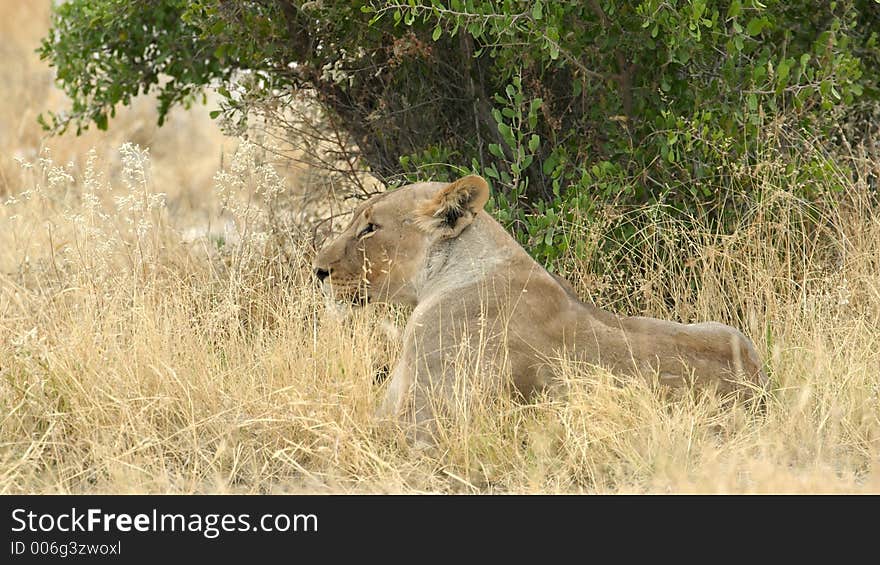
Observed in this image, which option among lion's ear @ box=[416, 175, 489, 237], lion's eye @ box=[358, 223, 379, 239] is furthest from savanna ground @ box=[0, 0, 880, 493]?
lion's ear @ box=[416, 175, 489, 237]

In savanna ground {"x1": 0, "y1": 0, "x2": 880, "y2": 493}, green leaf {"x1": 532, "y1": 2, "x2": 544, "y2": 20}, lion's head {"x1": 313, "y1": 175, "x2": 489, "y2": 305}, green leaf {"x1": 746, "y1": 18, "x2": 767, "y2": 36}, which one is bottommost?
savanna ground {"x1": 0, "y1": 0, "x2": 880, "y2": 493}

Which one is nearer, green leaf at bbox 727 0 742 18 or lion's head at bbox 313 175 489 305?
lion's head at bbox 313 175 489 305

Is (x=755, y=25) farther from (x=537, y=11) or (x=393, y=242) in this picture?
(x=393, y=242)

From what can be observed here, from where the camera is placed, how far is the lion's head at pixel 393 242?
5.02 m

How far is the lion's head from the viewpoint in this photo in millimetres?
5016

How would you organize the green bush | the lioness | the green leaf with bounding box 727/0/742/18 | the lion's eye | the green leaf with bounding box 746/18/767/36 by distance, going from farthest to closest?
the green bush < the green leaf with bounding box 746/18/767/36 < the green leaf with bounding box 727/0/742/18 < the lion's eye < the lioness

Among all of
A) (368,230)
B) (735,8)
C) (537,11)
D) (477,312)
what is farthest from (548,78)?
(477,312)

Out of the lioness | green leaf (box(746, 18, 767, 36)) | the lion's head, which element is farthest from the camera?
green leaf (box(746, 18, 767, 36))

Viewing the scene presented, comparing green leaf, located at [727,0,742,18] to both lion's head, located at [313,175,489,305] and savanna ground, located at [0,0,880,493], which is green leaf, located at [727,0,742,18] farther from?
lion's head, located at [313,175,489,305]

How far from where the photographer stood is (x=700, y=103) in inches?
260

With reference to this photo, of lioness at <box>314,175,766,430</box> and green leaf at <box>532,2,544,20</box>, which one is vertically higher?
green leaf at <box>532,2,544,20</box>

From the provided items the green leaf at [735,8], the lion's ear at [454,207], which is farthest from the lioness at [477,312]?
the green leaf at [735,8]

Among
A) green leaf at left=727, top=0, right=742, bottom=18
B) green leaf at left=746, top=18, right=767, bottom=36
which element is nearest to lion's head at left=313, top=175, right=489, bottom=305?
green leaf at left=727, top=0, right=742, bottom=18

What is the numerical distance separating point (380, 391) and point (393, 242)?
638 millimetres
